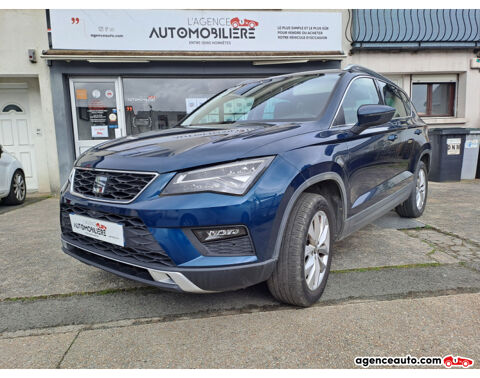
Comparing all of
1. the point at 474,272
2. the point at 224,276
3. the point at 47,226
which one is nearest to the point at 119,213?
the point at 224,276

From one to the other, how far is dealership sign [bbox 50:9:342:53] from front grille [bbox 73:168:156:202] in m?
5.55

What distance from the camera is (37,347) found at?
1.82 m

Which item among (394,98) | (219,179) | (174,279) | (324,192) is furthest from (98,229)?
(394,98)

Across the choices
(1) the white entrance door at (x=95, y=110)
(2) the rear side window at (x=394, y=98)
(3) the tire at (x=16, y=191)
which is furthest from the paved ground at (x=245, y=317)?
(1) the white entrance door at (x=95, y=110)

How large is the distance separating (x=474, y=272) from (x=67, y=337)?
2831mm

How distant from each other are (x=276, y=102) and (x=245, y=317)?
5.27 ft

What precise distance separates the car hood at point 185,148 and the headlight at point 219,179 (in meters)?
0.04

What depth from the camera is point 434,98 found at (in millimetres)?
8641

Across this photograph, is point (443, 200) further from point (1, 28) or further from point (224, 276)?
point (1, 28)

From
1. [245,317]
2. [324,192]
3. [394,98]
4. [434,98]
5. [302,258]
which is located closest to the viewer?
[302,258]

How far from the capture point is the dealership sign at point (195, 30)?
6598mm

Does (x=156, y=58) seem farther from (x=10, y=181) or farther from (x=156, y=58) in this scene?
(x=10, y=181)

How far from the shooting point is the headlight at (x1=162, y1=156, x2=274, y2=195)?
1698 millimetres

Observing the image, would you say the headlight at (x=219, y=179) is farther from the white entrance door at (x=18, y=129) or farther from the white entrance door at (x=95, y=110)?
the white entrance door at (x=18, y=129)
